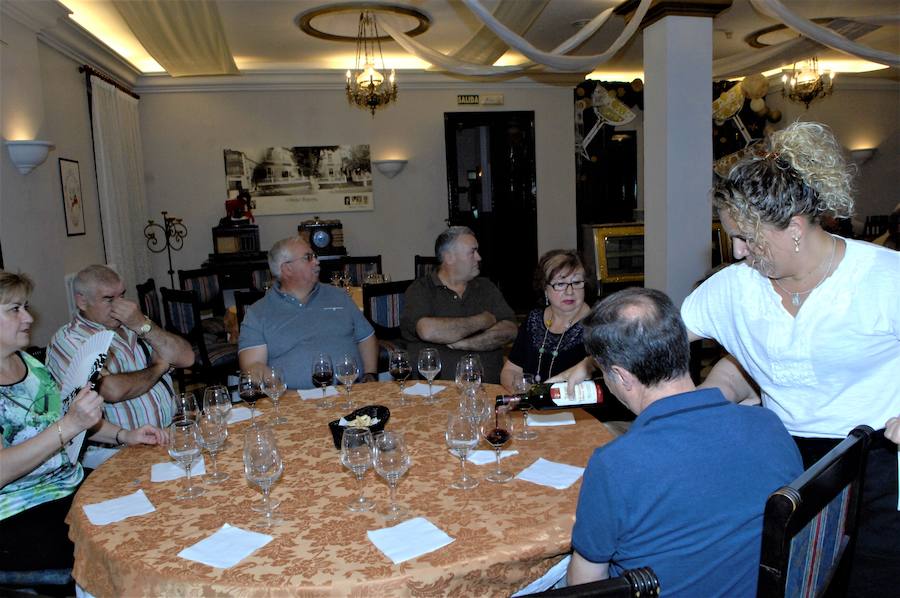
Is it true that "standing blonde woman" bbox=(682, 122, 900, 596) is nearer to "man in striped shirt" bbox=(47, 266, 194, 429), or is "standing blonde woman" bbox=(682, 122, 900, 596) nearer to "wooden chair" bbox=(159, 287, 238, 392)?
"man in striped shirt" bbox=(47, 266, 194, 429)

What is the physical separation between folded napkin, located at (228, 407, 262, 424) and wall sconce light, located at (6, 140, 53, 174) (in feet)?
11.9

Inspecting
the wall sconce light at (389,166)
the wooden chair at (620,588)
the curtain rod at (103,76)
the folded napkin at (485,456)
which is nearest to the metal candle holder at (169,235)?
the curtain rod at (103,76)

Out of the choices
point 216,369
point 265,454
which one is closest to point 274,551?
point 265,454

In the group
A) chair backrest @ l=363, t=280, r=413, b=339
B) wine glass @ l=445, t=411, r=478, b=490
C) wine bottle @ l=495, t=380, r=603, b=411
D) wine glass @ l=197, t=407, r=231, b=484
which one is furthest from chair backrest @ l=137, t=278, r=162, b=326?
wine glass @ l=445, t=411, r=478, b=490

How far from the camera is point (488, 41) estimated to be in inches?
256

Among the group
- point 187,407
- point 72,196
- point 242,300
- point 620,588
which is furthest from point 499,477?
point 72,196

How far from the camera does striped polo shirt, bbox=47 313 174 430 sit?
2.85 meters

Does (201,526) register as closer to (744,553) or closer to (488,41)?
(744,553)

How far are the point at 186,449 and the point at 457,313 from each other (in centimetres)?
210

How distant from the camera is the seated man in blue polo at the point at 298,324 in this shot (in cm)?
349

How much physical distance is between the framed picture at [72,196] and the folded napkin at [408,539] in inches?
224

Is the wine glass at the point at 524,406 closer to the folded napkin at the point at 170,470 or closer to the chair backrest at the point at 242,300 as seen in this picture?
the folded napkin at the point at 170,470

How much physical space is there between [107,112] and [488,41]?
14.1 feet

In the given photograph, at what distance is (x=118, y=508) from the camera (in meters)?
1.85
